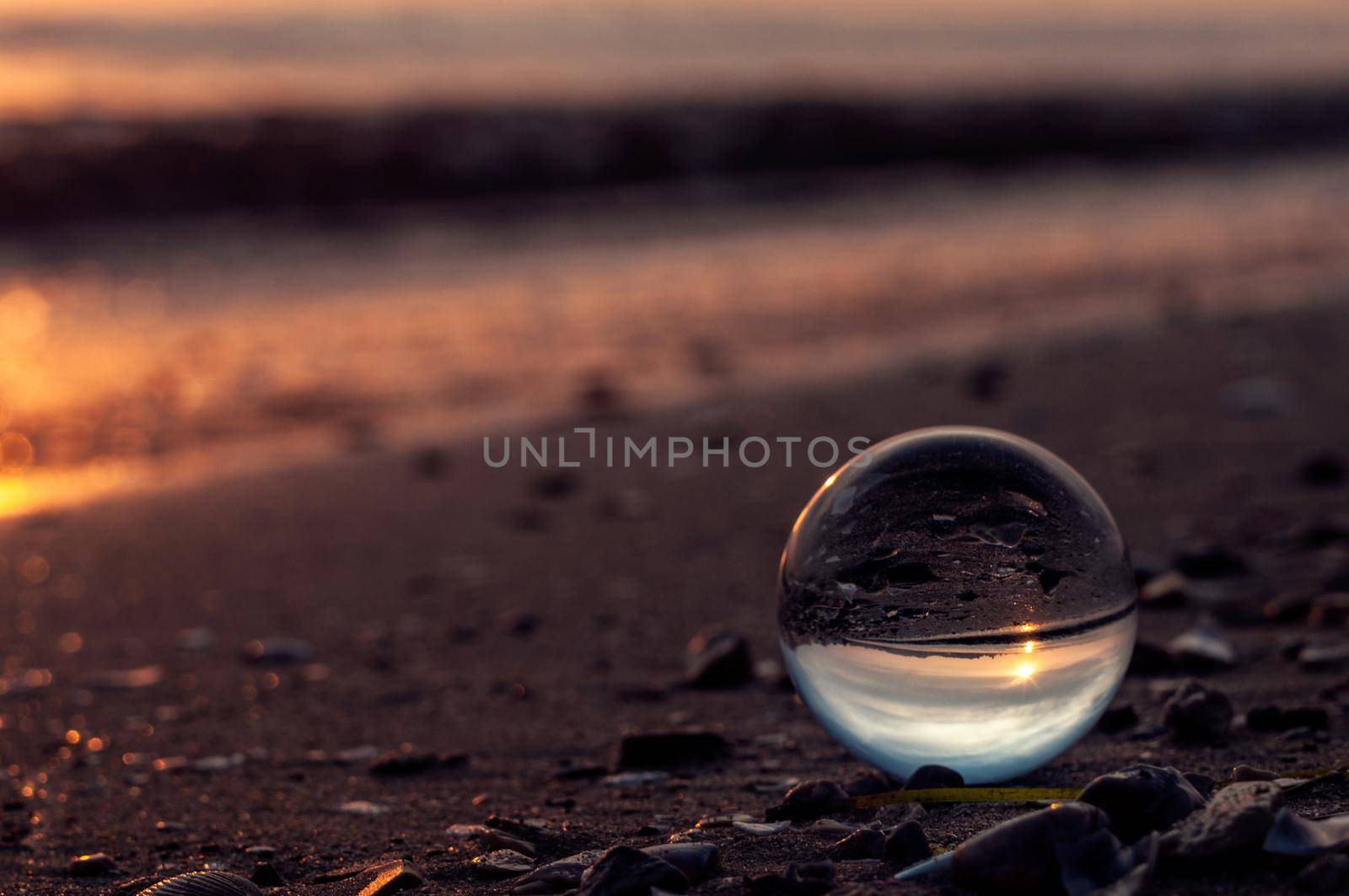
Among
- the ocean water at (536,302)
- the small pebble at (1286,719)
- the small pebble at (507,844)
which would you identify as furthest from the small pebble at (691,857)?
the ocean water at (536,302)

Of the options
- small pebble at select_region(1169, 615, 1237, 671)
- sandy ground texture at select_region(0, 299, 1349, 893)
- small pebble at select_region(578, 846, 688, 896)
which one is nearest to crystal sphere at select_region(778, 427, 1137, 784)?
sandy ground texture at select_region(0, 299, 1349, 893)

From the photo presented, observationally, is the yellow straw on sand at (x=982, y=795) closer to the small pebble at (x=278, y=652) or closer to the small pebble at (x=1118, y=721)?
the small pebble at (x=1118, y=721)

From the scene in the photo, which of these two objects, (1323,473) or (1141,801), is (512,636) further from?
(1323,473)

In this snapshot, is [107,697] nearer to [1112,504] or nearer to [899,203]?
[1112,504]

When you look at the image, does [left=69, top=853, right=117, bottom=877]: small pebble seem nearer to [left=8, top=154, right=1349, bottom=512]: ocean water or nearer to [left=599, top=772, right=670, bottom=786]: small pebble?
[left=599, top=772, right=670, bottom=786]: small pebble

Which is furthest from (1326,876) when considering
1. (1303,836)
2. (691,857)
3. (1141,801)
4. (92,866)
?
(92,866)

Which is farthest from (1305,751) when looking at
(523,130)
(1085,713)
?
(523,130)
